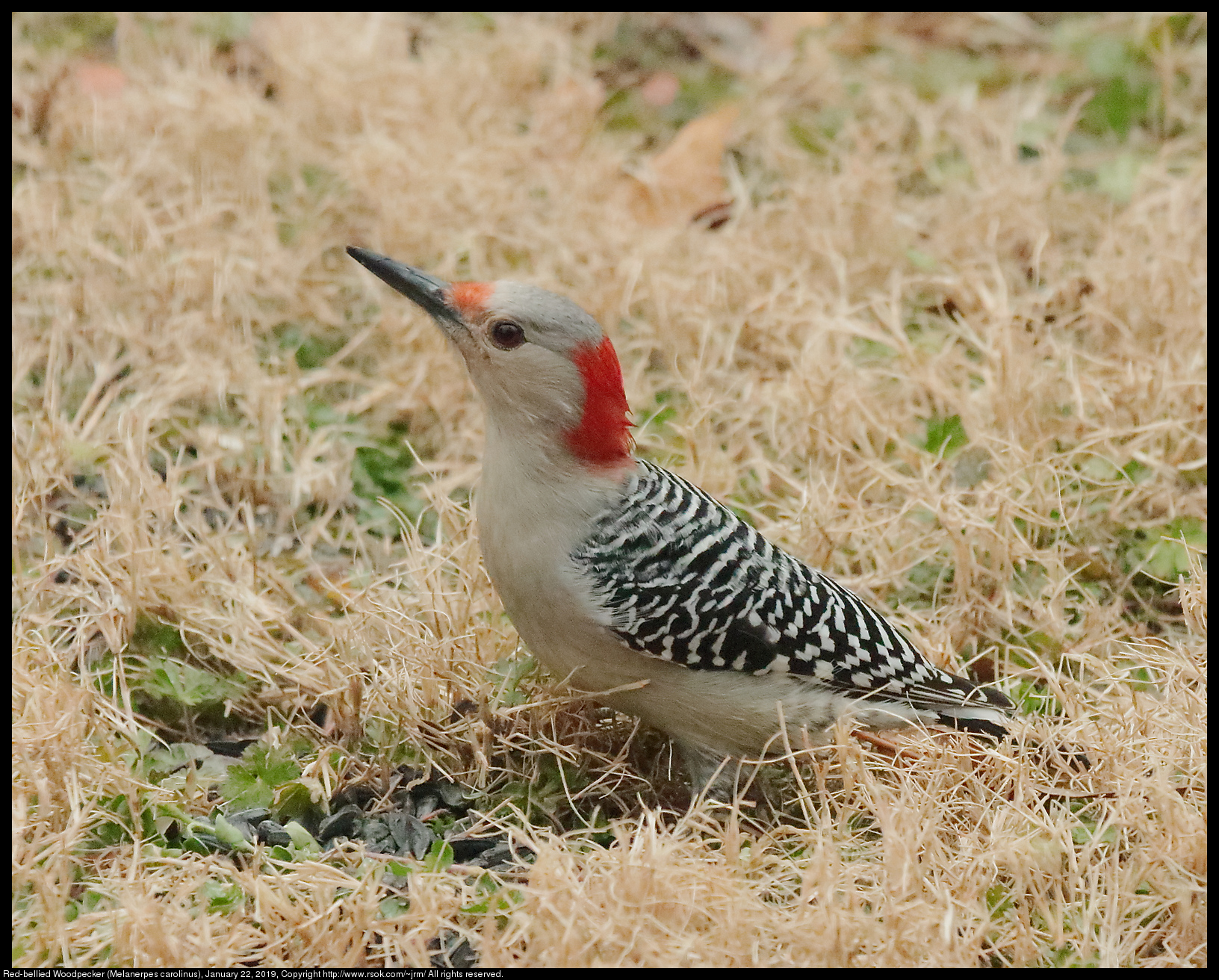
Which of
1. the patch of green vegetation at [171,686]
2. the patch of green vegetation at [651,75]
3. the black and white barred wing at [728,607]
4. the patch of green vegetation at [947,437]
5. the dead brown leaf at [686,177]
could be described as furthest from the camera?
the patch of green vegetation at [651,75]

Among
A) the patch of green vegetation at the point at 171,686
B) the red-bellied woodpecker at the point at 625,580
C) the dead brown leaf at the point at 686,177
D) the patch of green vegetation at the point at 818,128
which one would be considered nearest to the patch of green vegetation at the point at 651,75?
the dead brown leaf at the point at 686,177

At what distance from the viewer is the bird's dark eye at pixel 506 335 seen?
3613 millimetres

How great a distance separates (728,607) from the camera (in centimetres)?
363

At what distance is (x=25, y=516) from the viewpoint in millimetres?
4469

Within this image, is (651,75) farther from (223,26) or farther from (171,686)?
(171,686)

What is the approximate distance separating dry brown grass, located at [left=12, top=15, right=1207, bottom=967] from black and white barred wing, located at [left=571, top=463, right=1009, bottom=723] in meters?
0.22

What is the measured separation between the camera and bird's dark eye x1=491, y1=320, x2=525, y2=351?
142 inches

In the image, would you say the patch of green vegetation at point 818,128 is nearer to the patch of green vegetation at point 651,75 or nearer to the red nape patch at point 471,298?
the patch of green vegetation at point 651,75

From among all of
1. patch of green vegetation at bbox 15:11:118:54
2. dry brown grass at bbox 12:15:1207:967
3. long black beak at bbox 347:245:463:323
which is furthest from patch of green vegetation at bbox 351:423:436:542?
patch of green vegetation at bbox 15:11:118:54

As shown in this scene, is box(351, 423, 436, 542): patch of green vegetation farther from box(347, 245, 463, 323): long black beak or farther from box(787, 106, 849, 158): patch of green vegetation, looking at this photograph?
box(787, 106, 849, 158): patch of green vegetation

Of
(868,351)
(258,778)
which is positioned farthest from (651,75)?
(258,778)
